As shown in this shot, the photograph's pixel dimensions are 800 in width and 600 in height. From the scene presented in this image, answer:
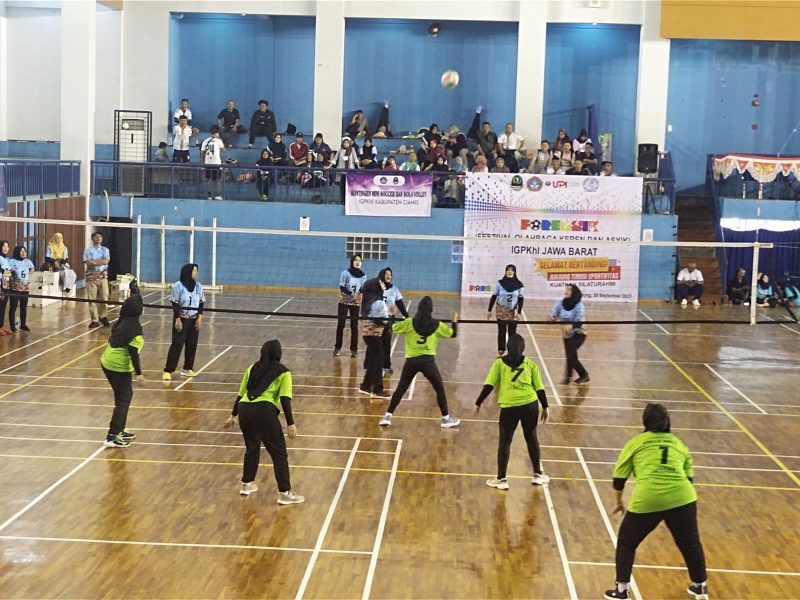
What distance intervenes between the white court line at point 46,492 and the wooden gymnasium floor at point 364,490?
0.12 feet

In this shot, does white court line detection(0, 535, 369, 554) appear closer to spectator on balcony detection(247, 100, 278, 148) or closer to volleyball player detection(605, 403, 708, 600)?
volleyball player detection(605, 403, 708, 600)

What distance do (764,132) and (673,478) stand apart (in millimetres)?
28367

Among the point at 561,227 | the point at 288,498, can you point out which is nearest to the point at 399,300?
the point at 288,498

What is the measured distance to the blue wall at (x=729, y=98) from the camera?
114ft

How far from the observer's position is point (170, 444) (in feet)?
45.8

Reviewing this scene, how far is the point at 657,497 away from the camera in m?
9.02

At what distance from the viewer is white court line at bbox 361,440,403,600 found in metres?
9.59

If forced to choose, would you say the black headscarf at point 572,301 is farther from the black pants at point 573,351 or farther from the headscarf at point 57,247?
the headscarf at point 57,247

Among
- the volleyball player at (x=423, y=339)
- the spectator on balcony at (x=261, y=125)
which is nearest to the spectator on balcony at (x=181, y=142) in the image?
the spectator on balcony at (x=261, y=125)

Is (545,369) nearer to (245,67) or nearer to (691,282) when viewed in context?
(691,282)

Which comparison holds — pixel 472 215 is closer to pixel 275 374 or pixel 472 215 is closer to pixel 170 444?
pixel 170 444

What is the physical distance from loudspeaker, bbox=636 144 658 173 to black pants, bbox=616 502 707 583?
2416 centimetres

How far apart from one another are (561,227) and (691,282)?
3721 mm

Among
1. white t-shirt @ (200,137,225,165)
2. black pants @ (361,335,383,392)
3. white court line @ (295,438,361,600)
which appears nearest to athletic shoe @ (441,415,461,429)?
white court line @ (295,438,361,600)
